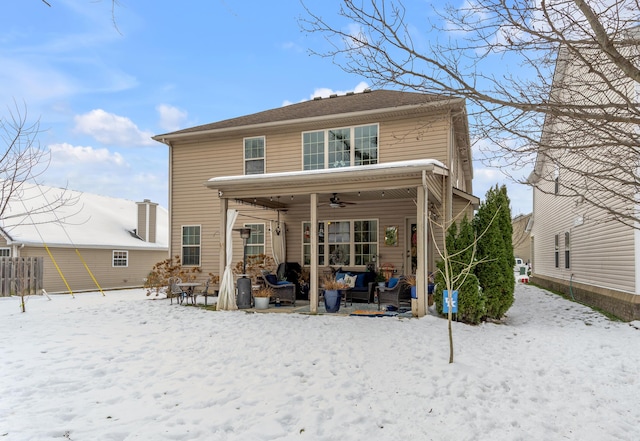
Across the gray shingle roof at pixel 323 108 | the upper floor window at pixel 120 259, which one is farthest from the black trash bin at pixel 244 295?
the upper floor window at pixel 120 259

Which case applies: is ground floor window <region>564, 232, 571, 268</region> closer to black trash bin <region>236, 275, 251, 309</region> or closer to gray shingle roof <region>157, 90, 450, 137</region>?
gray shingle roof <region>157, 90, 450, 137</region>

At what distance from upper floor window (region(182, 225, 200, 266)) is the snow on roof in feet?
15.9

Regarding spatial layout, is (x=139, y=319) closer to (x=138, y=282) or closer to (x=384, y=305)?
(x=384, y=305)

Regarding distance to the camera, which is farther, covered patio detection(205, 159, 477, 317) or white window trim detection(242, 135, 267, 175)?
white window trim detection(242, 135, 267, 175)

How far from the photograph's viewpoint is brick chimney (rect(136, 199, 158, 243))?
2409cm

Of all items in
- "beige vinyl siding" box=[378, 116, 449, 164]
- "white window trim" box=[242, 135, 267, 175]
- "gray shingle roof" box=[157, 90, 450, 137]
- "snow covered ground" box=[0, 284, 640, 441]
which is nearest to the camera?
"snow covered ground" box=[0, 284, 640, 441]

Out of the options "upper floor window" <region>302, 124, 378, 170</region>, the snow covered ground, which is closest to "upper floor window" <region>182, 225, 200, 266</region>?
"upper floor window" <region>302, 124, 378, 170</region>

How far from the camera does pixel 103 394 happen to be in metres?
4.85

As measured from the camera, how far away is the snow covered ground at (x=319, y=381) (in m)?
4.11

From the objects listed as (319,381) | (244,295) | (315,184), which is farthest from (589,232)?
(319,381)

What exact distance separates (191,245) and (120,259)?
9.34 m

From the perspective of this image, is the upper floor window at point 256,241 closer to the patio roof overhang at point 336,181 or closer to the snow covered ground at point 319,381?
the patio roof overhang at point 336,181

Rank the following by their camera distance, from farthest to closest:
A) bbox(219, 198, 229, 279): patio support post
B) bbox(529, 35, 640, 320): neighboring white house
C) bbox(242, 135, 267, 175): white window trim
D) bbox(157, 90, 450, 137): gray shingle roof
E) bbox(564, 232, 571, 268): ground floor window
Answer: bbox(564, 232, 571, 268): ground floor window < bbox(242, 135, 267, 175): white window trim < bbox(157, 90, 450, 137): gray shingle roof < bbox(219, 198, 229, 279): patio support post < bbox(529, 35, 640, 320): neighboring white house

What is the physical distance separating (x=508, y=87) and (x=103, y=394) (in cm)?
531
